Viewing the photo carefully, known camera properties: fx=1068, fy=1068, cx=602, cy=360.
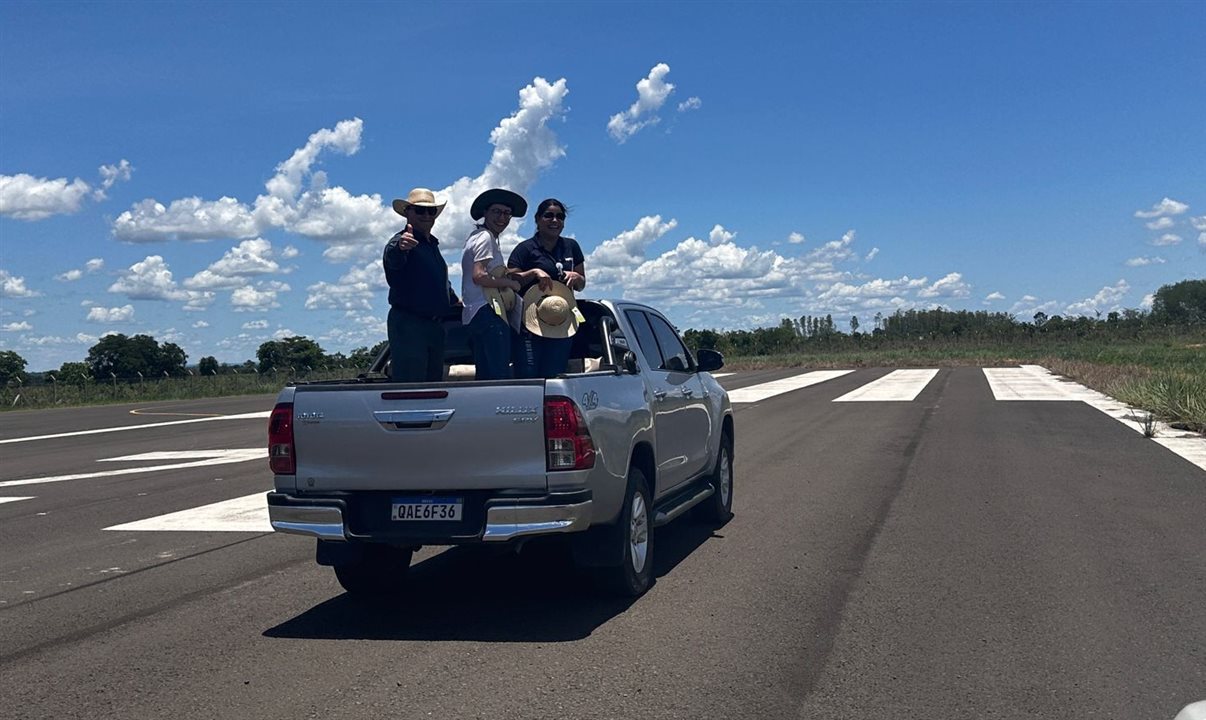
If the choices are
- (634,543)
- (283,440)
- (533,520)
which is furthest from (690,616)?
(283,440)

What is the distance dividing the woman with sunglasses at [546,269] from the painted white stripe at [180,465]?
883cm

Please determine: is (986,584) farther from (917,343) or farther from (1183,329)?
(917,343)

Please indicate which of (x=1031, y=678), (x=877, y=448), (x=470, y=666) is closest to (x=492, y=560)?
(x=470, y=666)

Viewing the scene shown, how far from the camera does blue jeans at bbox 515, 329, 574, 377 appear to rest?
728 centimetres

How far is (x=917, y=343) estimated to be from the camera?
94438 millimetres

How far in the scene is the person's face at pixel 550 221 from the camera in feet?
25.0

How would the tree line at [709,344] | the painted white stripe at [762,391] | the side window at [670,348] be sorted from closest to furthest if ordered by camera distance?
the side window at [670,348] → the painted white stripe at [762,391] → the tree line at [709,344]

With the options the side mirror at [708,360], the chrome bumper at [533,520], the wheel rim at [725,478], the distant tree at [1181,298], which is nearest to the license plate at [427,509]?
the chrome bumper at [533,520]

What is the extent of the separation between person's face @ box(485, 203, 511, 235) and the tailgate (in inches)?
70.3

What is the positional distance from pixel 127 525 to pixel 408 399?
5261 mm

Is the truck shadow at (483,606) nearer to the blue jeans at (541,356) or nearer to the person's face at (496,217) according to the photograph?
the blue jeans at (541,356)

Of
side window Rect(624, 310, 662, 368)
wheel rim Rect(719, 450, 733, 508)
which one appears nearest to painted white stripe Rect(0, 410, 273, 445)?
wheel rim Rect(719, 450, 733, 508)

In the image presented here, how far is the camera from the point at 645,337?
317 inches

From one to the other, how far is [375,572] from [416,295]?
1.80 meters
